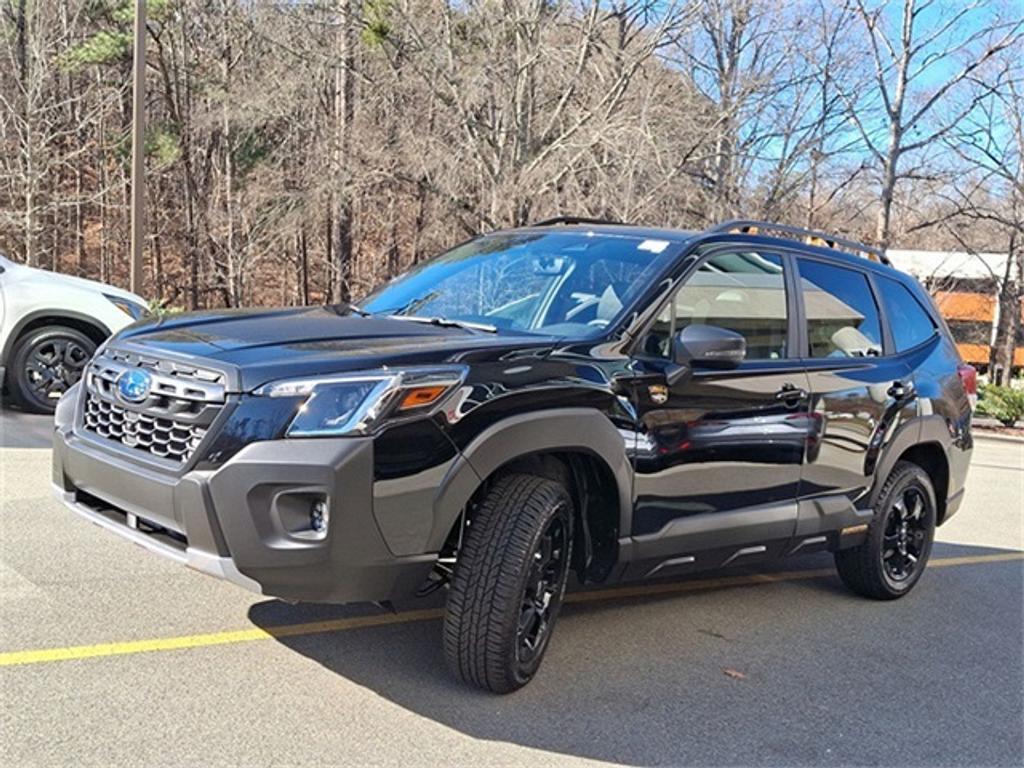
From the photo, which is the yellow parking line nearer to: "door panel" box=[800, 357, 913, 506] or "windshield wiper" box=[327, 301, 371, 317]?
"door panel" box=[800, 357, 913, 506]

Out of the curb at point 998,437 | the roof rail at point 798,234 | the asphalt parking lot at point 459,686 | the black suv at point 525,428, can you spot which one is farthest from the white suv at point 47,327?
the curb at point 998,437

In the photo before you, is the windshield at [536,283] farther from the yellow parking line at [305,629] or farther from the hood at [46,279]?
the hood at [46,279]

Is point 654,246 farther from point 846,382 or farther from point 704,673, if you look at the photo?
point 704,673

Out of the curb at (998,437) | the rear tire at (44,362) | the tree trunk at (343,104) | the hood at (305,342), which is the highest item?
the tree trunk at (343,104)

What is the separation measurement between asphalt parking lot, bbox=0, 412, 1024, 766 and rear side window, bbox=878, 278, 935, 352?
152 cm

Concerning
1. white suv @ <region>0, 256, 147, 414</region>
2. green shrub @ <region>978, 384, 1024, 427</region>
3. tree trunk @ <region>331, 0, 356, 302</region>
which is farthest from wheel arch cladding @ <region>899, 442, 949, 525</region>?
tree trunk @ <region>331, 0, 356, 302</region>

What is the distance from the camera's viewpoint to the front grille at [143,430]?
3.30 meters

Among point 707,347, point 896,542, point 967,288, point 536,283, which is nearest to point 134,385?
point 536,283

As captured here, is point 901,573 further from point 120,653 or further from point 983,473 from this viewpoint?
point 983,473

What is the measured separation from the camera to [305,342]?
3.57 metres

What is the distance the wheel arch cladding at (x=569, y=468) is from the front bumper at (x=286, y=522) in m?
0.26

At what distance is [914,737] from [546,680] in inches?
56.6

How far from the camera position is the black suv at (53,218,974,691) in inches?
125

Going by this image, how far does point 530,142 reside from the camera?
20938 mm
